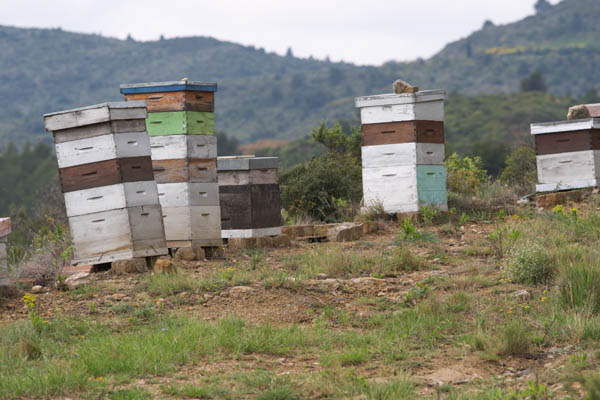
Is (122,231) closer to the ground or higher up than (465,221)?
higher up

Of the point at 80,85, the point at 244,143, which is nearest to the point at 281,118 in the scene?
the point at 244,143

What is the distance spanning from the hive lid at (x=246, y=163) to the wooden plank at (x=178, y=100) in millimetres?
1104

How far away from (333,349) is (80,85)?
169 m

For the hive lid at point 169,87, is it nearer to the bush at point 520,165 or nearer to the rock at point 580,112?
the rock at point 580,112

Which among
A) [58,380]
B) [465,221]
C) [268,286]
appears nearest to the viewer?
[58,380]

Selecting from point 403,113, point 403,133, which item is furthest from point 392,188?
point 403,113

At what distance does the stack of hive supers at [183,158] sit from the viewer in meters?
8.74

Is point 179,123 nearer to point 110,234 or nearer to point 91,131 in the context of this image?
point 91,131

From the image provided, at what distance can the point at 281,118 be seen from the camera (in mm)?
138125

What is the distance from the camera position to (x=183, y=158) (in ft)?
28.7

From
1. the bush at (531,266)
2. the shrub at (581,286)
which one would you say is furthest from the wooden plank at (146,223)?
the shrub at (581,286)

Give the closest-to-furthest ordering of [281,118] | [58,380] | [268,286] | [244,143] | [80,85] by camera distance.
A: [58,380] < [268,286] < [244,143] < [281,118] < [80,85]

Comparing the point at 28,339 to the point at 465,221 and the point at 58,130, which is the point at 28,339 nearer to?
the point at 58,130

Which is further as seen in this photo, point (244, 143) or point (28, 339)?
point (244, 143)
